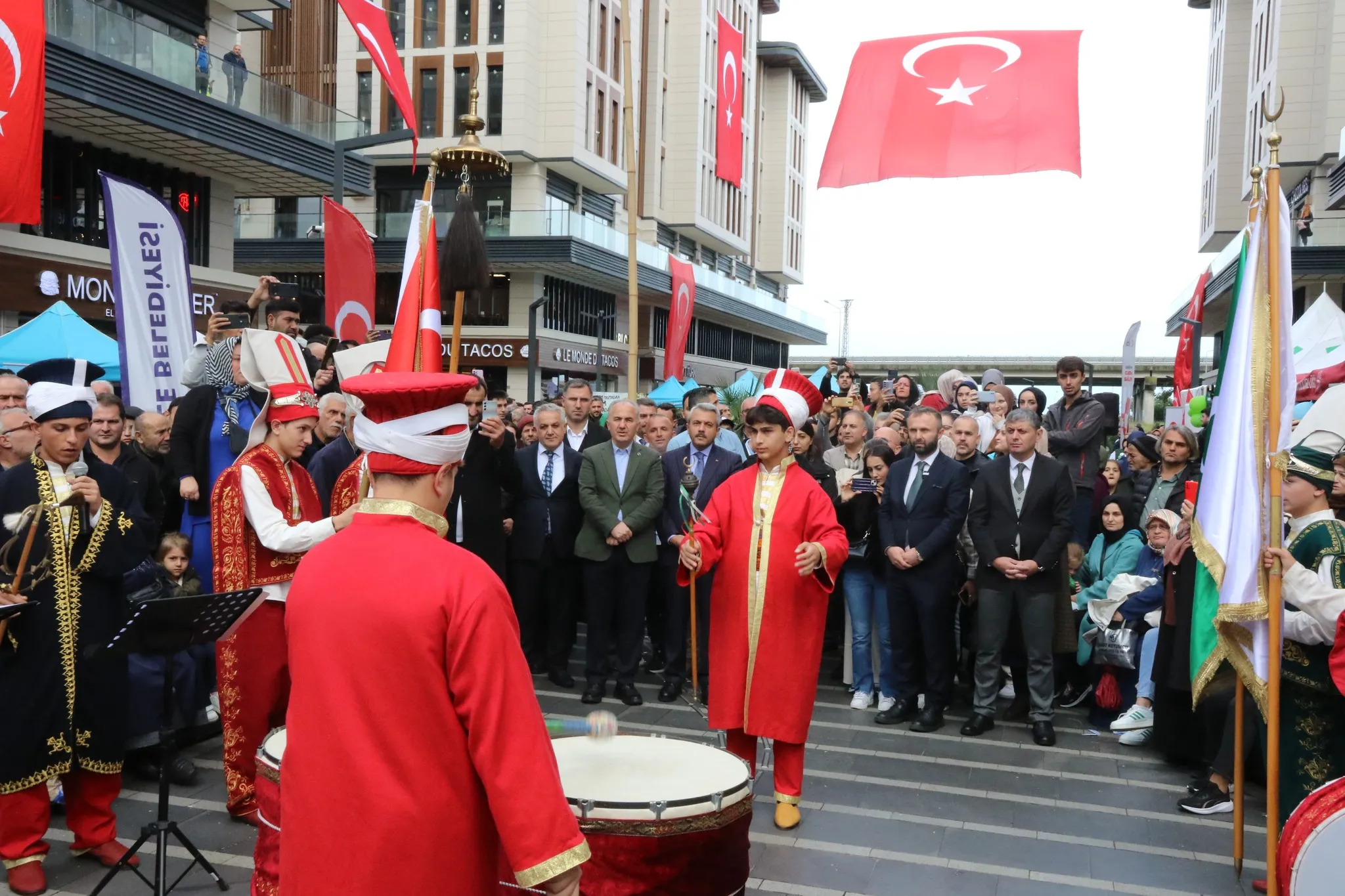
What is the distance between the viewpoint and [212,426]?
6656 mm

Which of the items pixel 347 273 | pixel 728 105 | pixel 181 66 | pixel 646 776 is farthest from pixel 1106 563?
pixel 181 66

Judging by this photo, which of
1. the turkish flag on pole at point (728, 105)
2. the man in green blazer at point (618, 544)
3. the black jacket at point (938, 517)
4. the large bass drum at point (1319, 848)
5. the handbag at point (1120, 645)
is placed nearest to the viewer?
the large bass drum at point (1319, 848)

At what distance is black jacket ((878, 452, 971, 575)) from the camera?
778cm

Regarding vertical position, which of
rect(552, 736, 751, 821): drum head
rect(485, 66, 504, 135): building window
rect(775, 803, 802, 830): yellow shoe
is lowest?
rect(775, 803, 802, 830): yellow shoe

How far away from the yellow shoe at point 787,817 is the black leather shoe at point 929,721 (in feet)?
7.41

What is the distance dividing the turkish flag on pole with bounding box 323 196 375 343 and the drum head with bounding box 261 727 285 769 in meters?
6.41

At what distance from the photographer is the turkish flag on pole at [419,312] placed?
188 inches

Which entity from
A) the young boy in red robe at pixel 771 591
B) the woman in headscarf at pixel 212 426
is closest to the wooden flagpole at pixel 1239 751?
the young boy in red robe at pixel 771 591

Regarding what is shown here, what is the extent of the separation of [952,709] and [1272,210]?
4732mm

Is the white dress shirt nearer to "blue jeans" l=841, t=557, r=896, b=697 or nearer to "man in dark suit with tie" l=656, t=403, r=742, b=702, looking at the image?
"man in dark suit with tie" l=656, t=403, r=742, b=702

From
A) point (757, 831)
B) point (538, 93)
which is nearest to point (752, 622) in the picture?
point (757, 831)

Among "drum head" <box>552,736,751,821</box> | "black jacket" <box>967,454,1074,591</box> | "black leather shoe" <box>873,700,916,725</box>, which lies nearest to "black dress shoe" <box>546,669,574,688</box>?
"black leather shoe" <box>873,700,916,725</box>

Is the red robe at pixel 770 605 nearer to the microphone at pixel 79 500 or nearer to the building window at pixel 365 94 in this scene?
the microphone at pixel 79 500

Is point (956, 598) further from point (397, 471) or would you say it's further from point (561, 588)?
point (397, 471)
